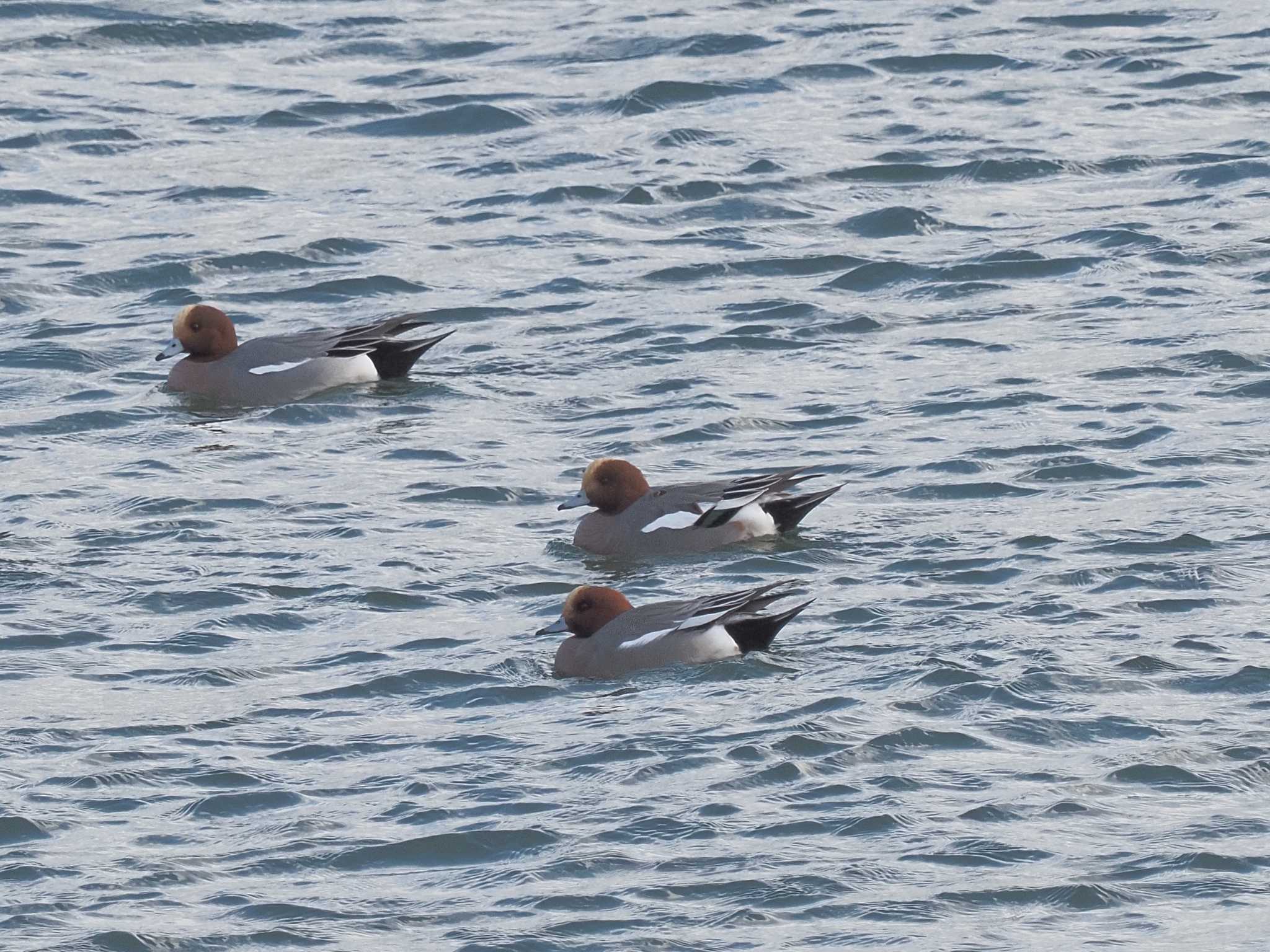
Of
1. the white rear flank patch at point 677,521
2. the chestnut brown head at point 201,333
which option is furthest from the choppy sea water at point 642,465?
the chestnut brown head at point 201,333

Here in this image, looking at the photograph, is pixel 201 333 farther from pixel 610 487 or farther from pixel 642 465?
pixel 610 487

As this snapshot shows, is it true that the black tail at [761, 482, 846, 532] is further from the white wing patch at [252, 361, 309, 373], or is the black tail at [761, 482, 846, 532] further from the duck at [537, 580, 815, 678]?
the white wing patch at [252, 361, 309, 373]

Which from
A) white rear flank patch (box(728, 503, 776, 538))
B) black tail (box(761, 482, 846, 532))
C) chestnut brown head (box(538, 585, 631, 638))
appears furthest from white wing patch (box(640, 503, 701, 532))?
chestnut brown head (box(538, 585, 631, 638))

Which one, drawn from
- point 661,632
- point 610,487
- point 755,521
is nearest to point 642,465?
point 610,487

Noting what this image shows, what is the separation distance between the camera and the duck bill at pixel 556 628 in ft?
36.3

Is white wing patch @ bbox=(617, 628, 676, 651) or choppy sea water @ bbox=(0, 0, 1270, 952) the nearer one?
choppy sea water @ bbox=(0, 0, 1270, 952)

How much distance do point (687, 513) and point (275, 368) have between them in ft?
12.3

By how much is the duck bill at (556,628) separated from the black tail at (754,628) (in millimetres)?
709

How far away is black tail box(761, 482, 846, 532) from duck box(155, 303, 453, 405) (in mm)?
3574

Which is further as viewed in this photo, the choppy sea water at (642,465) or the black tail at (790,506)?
the black tail at (790,506)

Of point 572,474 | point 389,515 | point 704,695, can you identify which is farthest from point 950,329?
point 704,695

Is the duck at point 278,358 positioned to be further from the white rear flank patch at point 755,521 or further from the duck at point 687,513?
the white rear flank patch at point 755,521

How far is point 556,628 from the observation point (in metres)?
11.1

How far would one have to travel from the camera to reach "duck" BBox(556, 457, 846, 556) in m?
12.4
